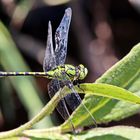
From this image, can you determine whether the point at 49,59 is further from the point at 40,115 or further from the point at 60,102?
the point at 40,115

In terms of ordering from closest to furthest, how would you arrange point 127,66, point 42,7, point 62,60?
1. point 127,66
2. point 62,60
3. point 42,7

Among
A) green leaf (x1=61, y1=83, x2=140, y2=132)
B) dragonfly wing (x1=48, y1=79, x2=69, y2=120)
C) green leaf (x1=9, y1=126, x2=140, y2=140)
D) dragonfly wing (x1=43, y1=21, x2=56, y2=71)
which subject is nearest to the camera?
green leaf (x1=61, y1=83, x2=140, y2=132)

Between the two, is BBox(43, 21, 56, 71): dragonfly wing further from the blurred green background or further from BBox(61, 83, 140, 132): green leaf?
the blurred green background

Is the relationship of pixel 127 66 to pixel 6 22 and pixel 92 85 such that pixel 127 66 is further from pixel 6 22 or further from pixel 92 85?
pixel 6 22

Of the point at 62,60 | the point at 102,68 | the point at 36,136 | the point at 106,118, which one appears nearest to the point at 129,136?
the point at 106,118

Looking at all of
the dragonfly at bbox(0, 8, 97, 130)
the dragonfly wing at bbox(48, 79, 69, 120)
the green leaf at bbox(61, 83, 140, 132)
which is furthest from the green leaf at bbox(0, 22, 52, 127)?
the green leaf at bbox(61, 83, 140, 132)

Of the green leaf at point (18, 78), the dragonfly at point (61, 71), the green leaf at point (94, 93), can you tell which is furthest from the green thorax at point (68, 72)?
the green leaf at point (18, 78)
